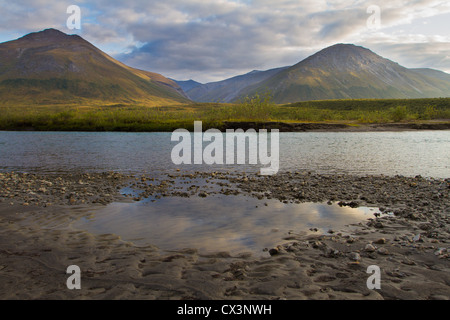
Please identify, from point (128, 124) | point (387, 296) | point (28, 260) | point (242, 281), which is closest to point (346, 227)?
point (387, 296)

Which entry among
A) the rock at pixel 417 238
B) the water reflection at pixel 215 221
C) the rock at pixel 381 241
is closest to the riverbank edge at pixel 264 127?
the water reflection at pixel 215 221

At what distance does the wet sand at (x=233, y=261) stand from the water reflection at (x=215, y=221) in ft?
1.68

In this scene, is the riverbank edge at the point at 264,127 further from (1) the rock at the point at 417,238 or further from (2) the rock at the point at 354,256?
(2) the rock at the point at 354,256

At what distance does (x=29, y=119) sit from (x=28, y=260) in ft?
370

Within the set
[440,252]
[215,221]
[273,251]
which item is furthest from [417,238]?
[215,221]

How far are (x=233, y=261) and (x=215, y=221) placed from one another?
141 inches

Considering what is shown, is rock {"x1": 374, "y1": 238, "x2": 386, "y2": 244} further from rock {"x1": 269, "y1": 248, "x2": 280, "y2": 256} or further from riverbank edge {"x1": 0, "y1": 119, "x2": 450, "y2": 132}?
riverbank edge {"x1": 0, "y1": 119, "x2": 450, "y2": 132}

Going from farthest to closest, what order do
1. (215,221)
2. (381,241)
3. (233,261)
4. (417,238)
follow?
(215,221) → (417,238) → (381,241) → (233,261)

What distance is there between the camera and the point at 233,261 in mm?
7441

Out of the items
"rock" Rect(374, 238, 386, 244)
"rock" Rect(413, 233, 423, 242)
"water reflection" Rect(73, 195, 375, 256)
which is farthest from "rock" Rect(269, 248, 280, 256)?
"rock" Rect(413, 233, 423, 242)

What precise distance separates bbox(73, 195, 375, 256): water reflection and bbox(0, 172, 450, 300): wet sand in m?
0.51

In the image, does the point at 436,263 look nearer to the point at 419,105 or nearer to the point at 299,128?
the point at 299,128

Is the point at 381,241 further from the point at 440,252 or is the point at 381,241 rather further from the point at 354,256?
the point at 354,256

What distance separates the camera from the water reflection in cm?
895
